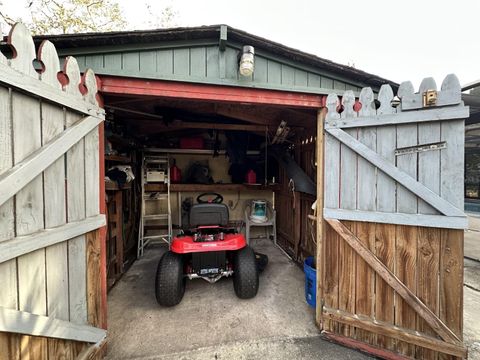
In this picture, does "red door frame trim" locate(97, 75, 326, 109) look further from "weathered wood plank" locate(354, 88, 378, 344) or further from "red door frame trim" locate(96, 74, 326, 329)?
"weathered wood plank" locate(354, 88, 378, 344)

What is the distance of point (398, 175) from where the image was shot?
5.31ft

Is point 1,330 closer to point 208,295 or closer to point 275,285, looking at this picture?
point 208,295

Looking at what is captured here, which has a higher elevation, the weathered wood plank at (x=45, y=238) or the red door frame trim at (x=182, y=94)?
the red door frame trim at (x=182, y=94)

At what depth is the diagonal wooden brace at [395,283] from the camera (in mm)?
1545

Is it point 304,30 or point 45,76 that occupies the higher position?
point 304,30

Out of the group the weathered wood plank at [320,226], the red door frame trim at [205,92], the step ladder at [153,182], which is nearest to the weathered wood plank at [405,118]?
the weathered wood plank at [320,226]

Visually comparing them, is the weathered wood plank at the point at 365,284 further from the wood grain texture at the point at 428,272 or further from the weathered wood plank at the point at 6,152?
the weathered wood plank at the point at 6,152

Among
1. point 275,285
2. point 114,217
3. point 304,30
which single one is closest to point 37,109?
point 114,217

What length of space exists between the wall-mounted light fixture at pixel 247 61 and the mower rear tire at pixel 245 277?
2036 mm

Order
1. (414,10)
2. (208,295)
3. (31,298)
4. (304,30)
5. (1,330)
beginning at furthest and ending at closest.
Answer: (304,30) < (414,10) < (208,295) < (31,298) < (1,330)

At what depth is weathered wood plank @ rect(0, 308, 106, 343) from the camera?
3.16ft

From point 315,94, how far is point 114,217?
9.67 ft

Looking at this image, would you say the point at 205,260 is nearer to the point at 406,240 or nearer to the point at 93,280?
the point at 93,280

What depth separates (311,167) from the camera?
3023mm
